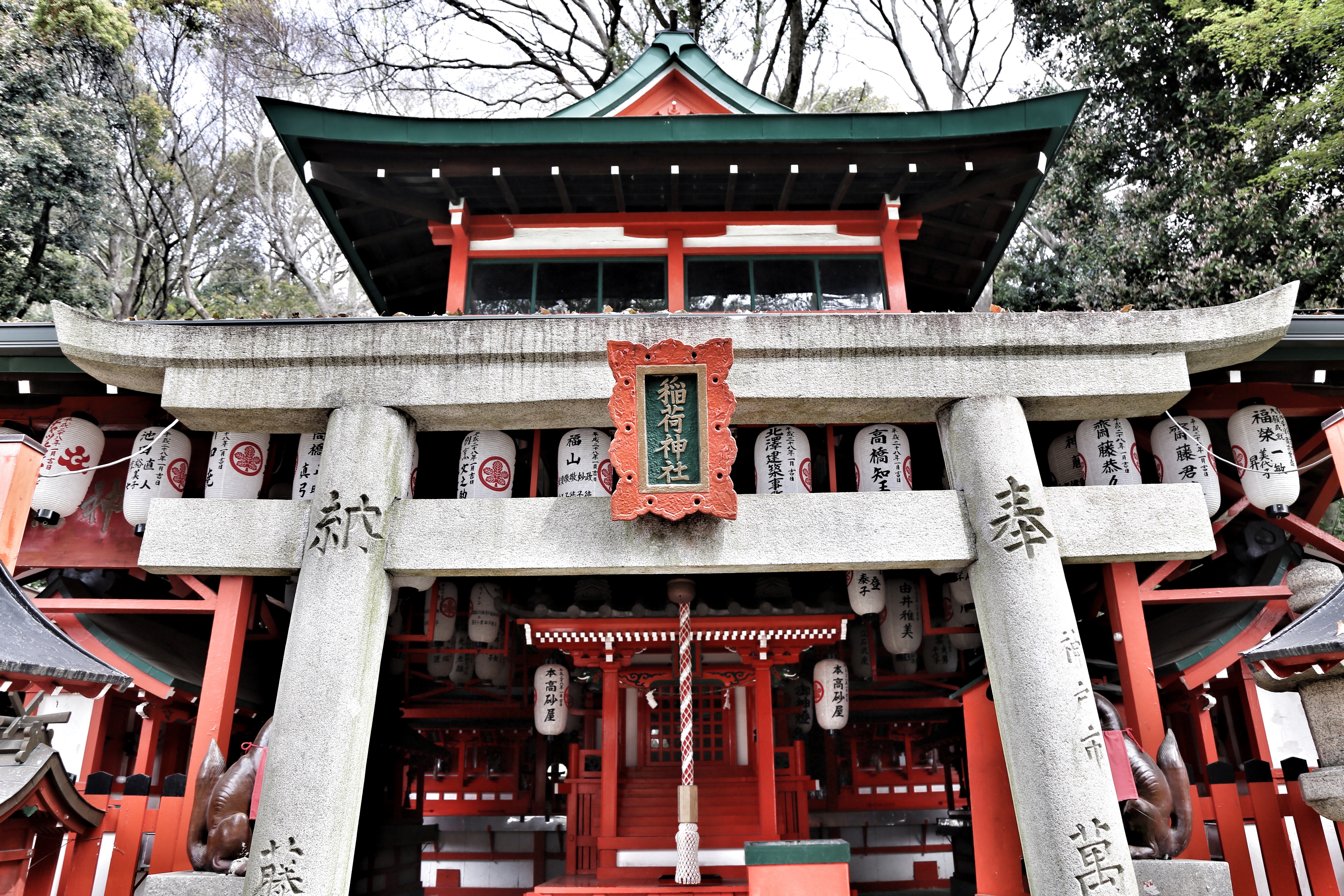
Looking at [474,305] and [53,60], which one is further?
[53,60]

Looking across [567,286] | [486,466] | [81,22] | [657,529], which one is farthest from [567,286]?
[81,22]

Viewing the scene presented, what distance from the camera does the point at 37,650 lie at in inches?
182

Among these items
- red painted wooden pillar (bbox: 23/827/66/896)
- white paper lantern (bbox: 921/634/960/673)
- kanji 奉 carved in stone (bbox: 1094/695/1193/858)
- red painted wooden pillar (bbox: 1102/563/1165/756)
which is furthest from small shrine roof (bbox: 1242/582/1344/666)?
red painted wooden pillar (bbox: 23/827/66/896)

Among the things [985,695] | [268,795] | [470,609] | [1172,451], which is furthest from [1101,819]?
[470,609]

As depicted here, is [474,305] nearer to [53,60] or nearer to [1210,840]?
[1210,840]

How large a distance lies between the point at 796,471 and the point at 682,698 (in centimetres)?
245

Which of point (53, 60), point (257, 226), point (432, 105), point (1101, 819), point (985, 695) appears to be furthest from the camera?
point (257, 226)

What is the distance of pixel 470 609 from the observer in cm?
1010

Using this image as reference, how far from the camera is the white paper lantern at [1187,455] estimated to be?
8117mm

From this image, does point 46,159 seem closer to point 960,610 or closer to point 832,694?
point 832,694

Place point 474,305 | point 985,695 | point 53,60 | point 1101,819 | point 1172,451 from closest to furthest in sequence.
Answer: point 1101,819, point 985,695, point 1172,451, point 474,305, point 53,60

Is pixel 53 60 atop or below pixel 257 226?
below

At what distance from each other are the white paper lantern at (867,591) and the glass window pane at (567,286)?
172 inches

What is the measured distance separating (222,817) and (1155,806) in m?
7.20
